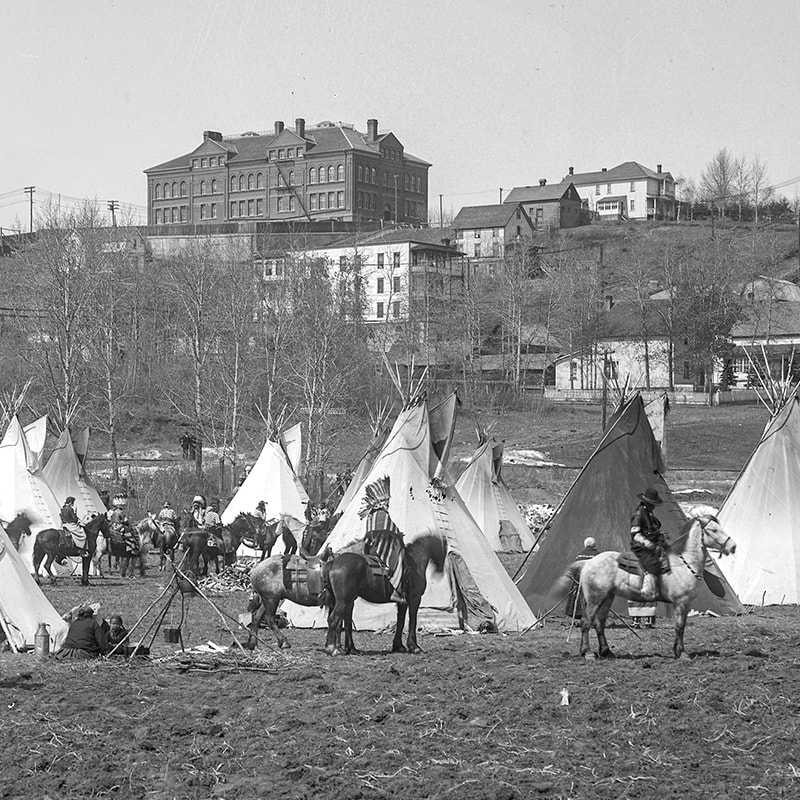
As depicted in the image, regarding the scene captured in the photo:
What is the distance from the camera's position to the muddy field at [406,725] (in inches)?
426

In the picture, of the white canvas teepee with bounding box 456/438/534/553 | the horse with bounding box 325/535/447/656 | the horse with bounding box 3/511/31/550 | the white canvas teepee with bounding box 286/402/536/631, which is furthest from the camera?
the white canvas teepee with bounding box 456/438/534/553

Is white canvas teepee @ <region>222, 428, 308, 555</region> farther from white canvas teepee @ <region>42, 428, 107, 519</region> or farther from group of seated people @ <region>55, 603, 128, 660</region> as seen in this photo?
group of seated people @ <region>55, 603, 128, 660</region>

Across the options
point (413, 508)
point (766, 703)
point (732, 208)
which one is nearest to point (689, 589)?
point (766, 703)

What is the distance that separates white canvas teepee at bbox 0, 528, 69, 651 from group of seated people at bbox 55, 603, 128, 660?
4.96ft

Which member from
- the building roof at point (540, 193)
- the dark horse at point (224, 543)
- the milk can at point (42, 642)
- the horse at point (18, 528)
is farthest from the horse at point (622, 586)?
the building roof at point (540, 193)

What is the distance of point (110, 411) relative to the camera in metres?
54.9

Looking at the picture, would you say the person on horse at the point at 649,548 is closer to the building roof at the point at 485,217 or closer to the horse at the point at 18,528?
the horse at the point at 18,528

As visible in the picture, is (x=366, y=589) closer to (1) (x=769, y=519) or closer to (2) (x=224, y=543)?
(1) (x=769, y=519)

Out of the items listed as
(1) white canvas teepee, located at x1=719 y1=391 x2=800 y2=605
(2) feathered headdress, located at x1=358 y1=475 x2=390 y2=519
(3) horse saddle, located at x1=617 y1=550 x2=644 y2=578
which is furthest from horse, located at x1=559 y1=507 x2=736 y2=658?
(1) white canvas teepee, located at x1=719 y1=391 x2=800 y2=605

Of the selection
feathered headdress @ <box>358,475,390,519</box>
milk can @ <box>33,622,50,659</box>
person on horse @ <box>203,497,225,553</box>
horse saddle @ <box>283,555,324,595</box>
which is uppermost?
feathered headdress @ <box>358,475,390,519</box>

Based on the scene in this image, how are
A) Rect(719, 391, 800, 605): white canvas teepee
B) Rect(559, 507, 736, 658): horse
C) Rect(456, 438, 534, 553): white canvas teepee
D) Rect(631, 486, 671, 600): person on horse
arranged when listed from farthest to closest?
1. Rect(456, 438, 534, 553): white canvas teepee
2. Rect(719, 391, 800, 605): white canvas teepee
3. Rect(631, 486, 671, 600): person on horse
4. Rect(559, 507, 736, 658): horse

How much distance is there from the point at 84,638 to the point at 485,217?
11935 cm

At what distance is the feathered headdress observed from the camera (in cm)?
1962

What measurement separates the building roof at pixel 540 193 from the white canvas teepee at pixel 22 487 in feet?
386
